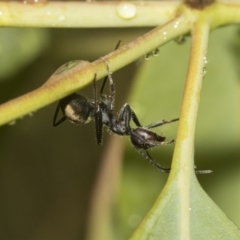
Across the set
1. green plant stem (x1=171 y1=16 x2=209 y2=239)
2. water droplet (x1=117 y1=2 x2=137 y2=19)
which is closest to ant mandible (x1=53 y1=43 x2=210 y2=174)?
water droplet (x1=117 y1=2 x2=137 y2=19)

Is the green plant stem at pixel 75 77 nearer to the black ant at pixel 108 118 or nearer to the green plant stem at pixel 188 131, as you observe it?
the green plant stem at pixel 188 131

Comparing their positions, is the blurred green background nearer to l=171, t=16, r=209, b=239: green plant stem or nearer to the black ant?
the black ant

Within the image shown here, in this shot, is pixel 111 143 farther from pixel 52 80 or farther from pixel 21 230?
pixel 52 80

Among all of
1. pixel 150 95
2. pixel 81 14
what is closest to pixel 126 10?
pixel 81 14

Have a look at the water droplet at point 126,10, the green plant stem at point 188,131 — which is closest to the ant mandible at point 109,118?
the water droplet at point 126,10

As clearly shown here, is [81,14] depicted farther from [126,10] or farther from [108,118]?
[108,118]

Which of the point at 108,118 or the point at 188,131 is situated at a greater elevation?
the point at 108,118
